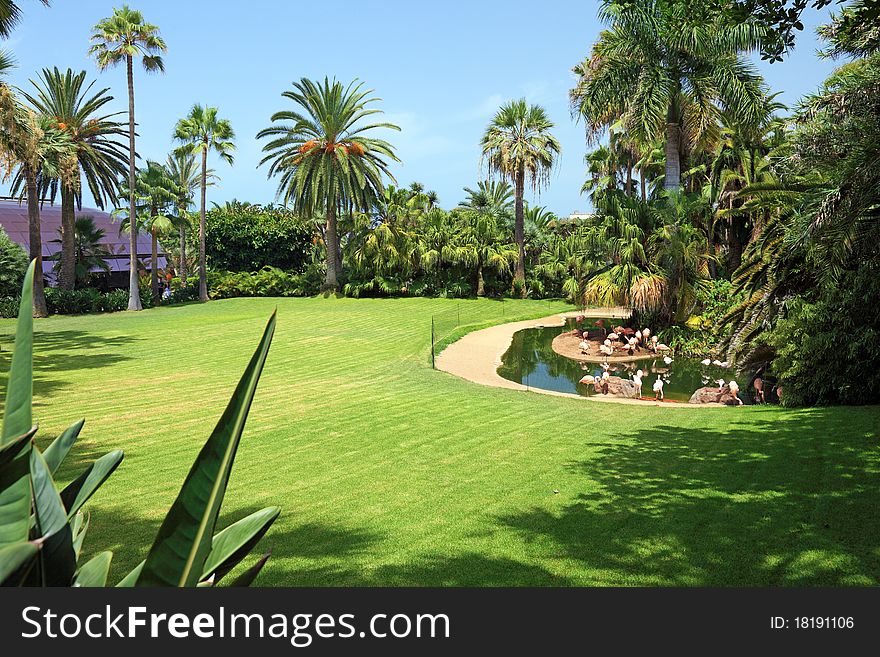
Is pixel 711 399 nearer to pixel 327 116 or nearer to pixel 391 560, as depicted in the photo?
pixel 391 560

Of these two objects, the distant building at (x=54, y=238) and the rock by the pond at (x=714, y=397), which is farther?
the distant building at (x=54, y=238)

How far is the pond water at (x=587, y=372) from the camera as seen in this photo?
56.2 ft

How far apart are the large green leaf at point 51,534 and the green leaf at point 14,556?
0.18ft

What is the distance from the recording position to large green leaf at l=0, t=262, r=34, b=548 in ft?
4.05

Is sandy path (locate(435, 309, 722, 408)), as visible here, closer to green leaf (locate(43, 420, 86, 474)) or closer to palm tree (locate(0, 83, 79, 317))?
palm tree (locate(0, 83, 79, 317))

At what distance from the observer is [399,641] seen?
1.20 m

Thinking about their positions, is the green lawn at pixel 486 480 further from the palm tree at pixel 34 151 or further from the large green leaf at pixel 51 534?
the palm tree at pixel 34 151

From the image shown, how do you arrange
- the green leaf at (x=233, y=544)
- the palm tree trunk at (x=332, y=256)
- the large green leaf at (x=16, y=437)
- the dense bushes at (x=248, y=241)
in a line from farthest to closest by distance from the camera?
the dense bushes at (x=248, y=241) → the palm tree trunk at (x=332, y=256) → the green leaf at (x=233, y=544) → the large green leaf at (x=16, y=437)

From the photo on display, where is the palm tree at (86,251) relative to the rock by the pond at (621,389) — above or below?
above

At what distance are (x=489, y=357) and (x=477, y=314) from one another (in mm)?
11426

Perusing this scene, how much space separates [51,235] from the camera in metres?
38.4

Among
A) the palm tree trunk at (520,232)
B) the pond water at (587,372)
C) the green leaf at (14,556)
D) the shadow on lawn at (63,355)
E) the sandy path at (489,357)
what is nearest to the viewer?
the green leaf at (14,556)

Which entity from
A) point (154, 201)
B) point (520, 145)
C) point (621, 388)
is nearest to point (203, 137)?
point (154, 201)

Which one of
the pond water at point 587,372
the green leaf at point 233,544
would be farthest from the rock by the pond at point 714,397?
the green leaf at point 233,544
